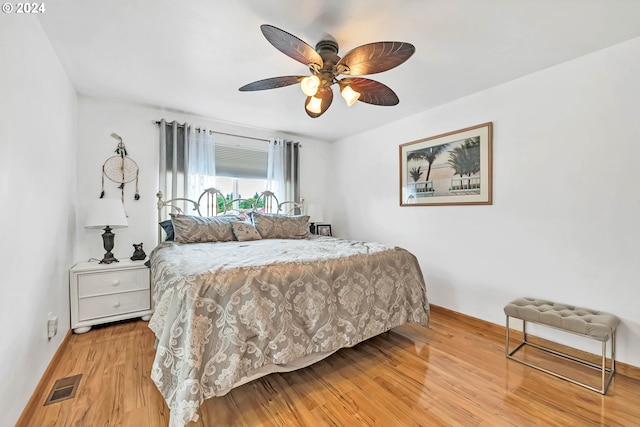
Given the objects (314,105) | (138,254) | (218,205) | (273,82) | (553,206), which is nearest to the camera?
(273,82)

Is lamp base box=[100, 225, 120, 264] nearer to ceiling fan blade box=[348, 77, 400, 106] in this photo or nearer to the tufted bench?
ceiling fan blade box=[348, 77, 400, 106]

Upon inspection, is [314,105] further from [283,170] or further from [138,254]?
[138,254]

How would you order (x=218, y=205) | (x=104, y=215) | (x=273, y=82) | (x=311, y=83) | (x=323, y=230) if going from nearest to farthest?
(x=311, y=83) → (x=273, y=82) → (x=104, y=215) → (x=218, y=205) → (x=323, y=230)

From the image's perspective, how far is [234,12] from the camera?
67.7 inches

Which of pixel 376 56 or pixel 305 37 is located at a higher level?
pixel 305 37

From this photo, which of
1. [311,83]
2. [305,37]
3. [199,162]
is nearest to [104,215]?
[199,162]

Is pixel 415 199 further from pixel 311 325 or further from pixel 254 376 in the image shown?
pixel 254 376

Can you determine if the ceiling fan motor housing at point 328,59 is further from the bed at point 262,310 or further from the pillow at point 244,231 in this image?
the pillow at point 244,231

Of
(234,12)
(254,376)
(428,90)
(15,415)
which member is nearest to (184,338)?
(254,376)

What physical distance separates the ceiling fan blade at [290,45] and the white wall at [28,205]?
1253 mm

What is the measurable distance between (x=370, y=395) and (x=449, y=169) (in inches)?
96.0

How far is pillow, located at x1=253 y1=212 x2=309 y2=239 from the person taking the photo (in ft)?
11.3

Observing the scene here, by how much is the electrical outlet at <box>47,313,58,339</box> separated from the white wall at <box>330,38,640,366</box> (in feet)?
11.4

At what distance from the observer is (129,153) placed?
3.27 m
